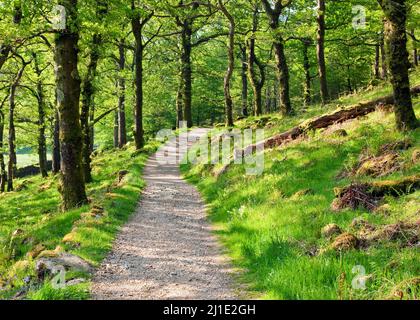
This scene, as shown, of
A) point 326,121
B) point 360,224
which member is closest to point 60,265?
point 360,224

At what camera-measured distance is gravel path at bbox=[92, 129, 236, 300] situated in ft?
23.3

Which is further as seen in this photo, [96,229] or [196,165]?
[196,165]

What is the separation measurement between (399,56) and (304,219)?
20.6ft

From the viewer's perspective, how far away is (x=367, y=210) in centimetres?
883

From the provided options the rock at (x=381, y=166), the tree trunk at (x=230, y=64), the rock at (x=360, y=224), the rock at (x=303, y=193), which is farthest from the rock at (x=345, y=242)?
the tree trunk at (x=230, y=64)

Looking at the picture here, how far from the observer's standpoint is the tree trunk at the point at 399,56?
12.2 m

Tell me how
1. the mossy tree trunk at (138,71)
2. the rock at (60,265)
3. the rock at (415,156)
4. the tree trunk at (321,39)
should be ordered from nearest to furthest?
the rock at (60,265) < the rock at (415,156) < the tree trunk at (321,39) < the mossy tree trunk at (138,71)

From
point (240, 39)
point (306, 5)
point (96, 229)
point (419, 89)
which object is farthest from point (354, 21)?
point (96, 229)

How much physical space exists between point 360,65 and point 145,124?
25390 millimetres

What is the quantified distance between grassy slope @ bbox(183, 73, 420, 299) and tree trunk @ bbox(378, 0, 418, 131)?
2.04 ft

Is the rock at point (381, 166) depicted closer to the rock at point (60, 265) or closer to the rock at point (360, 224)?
the rock at point (360, 224)

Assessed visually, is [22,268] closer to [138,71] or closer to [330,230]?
[330,230]

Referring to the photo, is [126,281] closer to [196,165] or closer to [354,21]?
[196,165]

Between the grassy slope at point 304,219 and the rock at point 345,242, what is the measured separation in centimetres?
20
